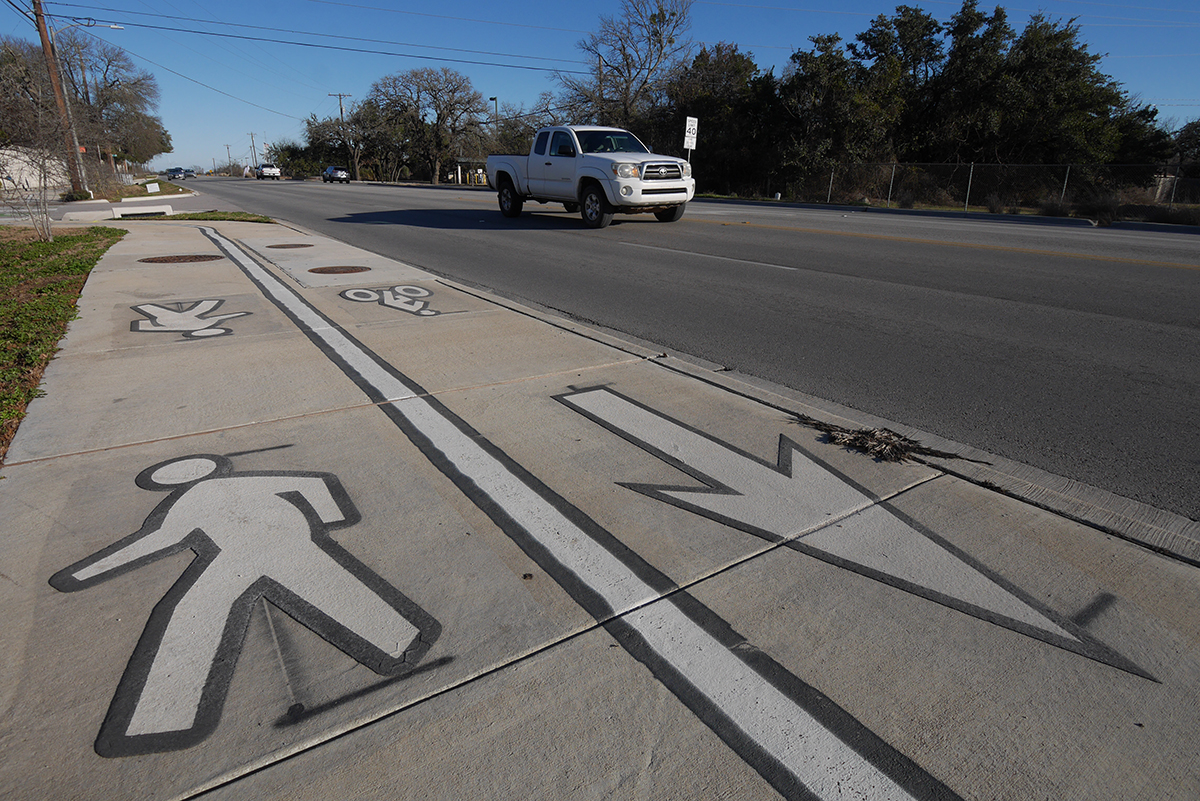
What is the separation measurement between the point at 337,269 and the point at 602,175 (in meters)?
6.76

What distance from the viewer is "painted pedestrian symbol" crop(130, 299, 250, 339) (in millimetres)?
6275

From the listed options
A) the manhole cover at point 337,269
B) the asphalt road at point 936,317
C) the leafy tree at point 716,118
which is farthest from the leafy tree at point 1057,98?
the manhole cover at point 337,269

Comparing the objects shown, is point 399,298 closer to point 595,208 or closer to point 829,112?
point 595,208

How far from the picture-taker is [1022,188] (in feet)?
92.9

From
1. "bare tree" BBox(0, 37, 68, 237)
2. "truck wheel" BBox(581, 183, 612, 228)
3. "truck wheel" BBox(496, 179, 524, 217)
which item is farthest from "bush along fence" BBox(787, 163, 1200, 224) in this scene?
"bare tree" BBox(0, 37, 68, 237)

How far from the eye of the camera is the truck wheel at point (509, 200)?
18.2 m

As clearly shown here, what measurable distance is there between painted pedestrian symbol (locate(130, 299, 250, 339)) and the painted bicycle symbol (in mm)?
1224

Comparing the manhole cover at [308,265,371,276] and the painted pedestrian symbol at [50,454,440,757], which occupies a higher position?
the manhole cover at [308,265,371,276]

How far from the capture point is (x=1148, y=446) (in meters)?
3.99

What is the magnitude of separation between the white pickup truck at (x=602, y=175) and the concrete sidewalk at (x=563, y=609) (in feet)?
35.9

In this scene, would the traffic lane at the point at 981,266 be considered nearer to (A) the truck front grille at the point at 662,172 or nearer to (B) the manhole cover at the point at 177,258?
(A) the truck front grille at the point at 662,172

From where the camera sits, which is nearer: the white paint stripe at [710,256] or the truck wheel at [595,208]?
the white paint stripe at [710,256]

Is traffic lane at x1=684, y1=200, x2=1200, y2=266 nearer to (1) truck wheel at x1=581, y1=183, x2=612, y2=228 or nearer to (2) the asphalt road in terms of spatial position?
(2) the asphalt road

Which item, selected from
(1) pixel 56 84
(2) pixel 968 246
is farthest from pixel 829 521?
(1) pixel 56 84
